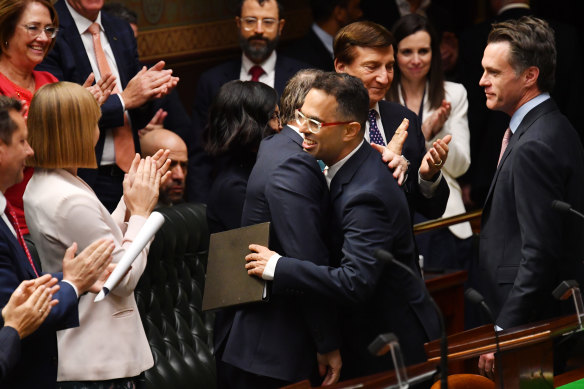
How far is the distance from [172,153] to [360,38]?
1.52 m

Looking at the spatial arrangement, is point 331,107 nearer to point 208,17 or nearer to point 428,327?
point 428,327

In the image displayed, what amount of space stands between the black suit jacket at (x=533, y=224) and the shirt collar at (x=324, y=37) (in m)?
2.50

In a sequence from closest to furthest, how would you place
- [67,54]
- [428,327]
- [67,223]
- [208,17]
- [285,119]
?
[67,223] → [428,327] → [285,119] → [67,54] → [208,17]

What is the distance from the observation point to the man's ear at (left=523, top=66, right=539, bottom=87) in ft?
11.9

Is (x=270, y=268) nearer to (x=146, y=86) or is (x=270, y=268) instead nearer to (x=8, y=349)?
(x=8, y=349)

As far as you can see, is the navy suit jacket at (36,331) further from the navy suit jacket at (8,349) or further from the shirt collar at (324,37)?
the shirt collar at (324,37)

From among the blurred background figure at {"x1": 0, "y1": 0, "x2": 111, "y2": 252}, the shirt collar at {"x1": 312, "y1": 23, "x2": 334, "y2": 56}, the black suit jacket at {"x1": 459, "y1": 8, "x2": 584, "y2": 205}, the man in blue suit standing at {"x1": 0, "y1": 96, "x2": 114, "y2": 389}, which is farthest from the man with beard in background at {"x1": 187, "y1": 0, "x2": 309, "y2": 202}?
the man in blue suit standing at {"x1": 0, "y1": 96, "x2": 114, "y2": 389}

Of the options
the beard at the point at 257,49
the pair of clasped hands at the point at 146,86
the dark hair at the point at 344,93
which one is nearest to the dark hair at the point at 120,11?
the beard at the point at 257,49

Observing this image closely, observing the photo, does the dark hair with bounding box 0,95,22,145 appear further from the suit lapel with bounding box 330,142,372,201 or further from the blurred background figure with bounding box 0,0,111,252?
the blurred background figure with bounding box 0,0,111,252

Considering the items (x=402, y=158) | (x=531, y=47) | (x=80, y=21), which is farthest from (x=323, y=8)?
(x=402, y=158)

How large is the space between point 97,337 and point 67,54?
1.81 m

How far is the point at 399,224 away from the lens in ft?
10.4

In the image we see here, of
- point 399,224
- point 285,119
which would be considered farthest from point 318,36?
point 399,224

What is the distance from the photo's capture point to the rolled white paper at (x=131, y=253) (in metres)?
2.97
